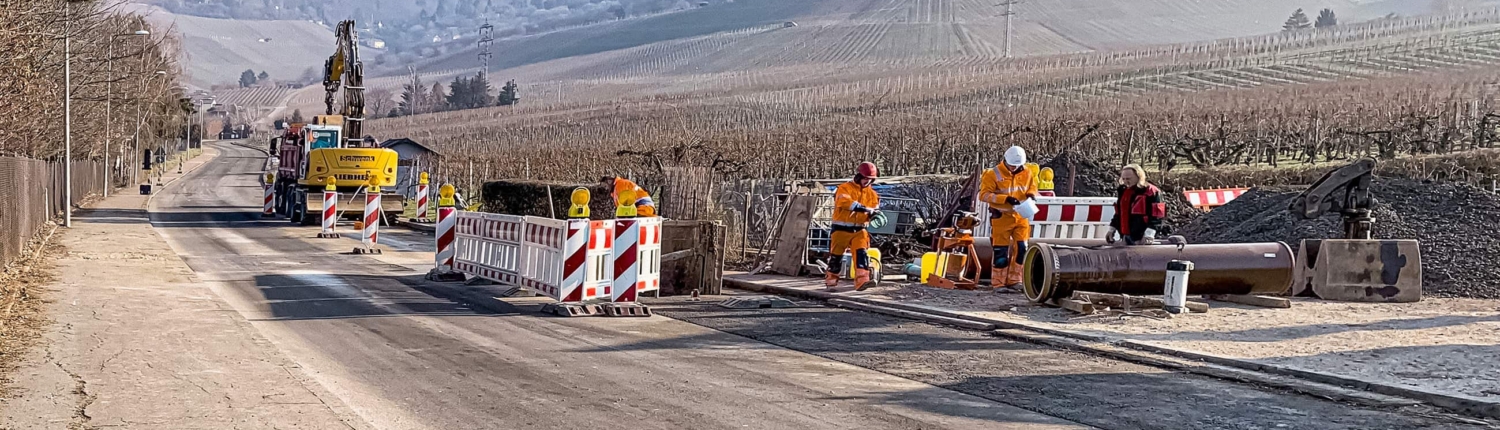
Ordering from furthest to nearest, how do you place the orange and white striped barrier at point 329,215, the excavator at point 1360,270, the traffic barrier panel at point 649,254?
the orange and white striped barrier at point 329,215
the traffic barrier panel at point 649,254
the excavator at point 1360,270

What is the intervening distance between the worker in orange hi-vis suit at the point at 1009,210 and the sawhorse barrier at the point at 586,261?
12.2ft

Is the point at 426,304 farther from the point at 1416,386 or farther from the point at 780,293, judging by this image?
the point at 1416,386

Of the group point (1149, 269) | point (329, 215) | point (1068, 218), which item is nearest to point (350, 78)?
point (329, 215)

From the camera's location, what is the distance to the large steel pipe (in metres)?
14.1

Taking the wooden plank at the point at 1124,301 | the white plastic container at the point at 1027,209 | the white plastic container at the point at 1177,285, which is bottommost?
the wooden plank at the point at 1124,301

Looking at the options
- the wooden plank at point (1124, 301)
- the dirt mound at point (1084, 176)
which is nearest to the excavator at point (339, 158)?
the dirt mound at point (1084, 176)

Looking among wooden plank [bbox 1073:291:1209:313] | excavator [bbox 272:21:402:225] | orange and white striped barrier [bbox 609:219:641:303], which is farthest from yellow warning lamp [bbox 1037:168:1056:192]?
excavator [bbox 272:21:402:225]

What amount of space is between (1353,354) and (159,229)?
28.6m

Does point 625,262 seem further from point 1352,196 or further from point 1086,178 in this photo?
point 1086,178

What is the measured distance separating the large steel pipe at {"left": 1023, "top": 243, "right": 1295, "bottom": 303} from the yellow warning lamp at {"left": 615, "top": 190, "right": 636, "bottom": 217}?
4.29 m

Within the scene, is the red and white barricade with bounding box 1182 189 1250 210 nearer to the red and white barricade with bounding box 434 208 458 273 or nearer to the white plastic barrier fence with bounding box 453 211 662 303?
the white plastic barrier fence with bounding box 453 211 662 303

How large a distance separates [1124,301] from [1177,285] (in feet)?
1.73

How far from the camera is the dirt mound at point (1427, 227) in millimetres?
16422

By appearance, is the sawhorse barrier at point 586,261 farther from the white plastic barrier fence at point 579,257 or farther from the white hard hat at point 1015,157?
the white hard hat at point 1015,157
